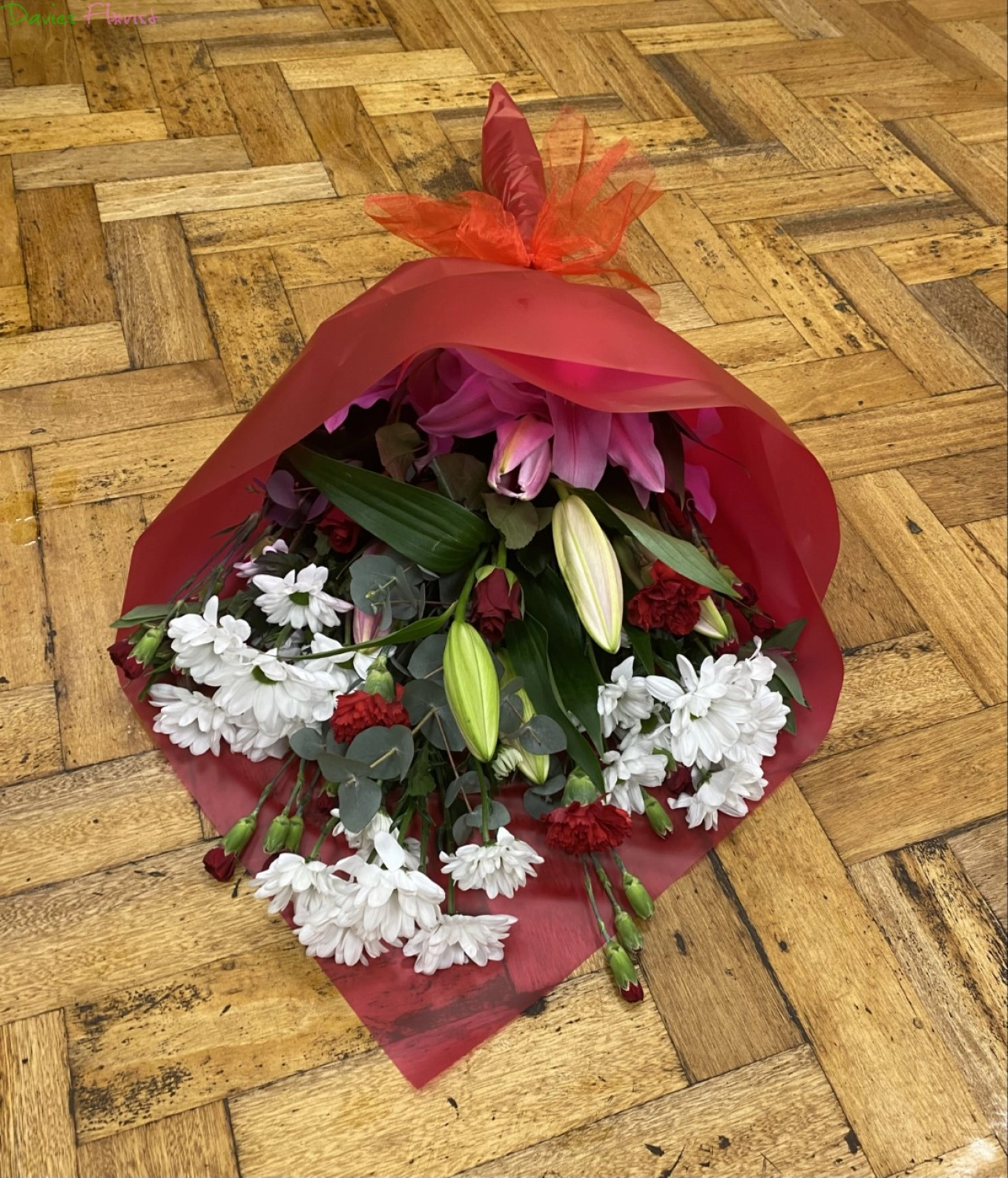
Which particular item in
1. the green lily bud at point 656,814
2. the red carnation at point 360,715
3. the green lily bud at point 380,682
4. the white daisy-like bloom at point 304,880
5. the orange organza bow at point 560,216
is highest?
the orange organza bow at point 560,216

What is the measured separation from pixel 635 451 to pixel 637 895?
0.32 meters

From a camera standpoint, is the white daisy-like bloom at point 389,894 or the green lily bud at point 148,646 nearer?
the white daisy-like bloom at point 389,894

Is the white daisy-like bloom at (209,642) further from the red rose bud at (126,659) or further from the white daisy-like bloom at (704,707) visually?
the white daisy-like bloom at (704,707)

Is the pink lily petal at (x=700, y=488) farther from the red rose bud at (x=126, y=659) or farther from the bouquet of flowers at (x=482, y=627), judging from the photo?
the red rose bud at (x=126, y=659)

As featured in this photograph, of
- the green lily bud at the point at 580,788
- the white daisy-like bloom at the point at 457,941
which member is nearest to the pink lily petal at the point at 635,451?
the green lily bud at the point at 580,788

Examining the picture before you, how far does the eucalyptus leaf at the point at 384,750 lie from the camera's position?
725mm

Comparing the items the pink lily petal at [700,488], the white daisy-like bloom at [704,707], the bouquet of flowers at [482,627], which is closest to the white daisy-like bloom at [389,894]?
the bouquet of flowers at [482,627]

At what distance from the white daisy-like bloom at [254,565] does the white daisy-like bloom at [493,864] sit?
0.88ft

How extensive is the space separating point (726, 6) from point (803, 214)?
2.16 feet

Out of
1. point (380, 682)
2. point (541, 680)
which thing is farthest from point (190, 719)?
point (541, 680)

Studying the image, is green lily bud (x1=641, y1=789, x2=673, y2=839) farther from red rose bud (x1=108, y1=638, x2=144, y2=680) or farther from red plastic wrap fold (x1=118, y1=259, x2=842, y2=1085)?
red rose bud (x1=108, y1=638, x2=144, y2=680)

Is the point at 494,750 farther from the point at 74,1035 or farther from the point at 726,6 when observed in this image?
the point at 726,6

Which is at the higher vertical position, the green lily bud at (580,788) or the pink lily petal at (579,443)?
the pink lily petal at (579,443)

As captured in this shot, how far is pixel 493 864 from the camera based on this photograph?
748mm
